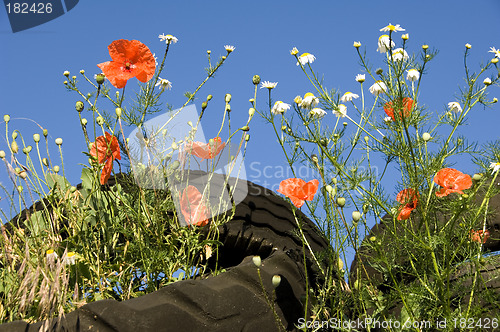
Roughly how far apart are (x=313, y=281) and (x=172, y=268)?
594mm

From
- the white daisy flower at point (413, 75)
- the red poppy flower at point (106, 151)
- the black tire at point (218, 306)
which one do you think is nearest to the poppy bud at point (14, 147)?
the red poppy flower at point (106, 151)

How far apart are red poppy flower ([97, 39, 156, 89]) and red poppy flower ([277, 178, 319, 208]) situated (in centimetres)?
72

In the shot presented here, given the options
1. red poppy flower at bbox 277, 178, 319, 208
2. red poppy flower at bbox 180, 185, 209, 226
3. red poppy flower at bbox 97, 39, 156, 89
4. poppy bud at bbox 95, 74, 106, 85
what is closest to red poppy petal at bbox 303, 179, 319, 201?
red poppy flower at bbox 277, 178, 319, 208

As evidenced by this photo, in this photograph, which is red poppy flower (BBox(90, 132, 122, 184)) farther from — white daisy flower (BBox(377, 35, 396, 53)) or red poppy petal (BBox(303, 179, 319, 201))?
white daisy flower (BBox(377, 35, 396, 53))

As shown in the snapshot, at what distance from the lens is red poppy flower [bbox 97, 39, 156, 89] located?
7.86ft

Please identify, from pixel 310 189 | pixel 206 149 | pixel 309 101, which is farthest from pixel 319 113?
pixel 206 149

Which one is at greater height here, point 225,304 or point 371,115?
point 371,115

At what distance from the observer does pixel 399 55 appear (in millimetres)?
2303

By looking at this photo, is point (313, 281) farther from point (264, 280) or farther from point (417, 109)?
point (417, 109)

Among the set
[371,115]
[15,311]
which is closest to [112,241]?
[15,311]

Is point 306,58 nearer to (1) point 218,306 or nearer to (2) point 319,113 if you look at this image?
(2) point 319,113

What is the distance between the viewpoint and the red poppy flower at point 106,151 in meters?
2.51

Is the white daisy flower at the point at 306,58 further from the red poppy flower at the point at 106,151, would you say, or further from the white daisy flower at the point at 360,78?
the red poppy flower at the point at 106,151

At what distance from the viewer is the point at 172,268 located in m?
2.53
